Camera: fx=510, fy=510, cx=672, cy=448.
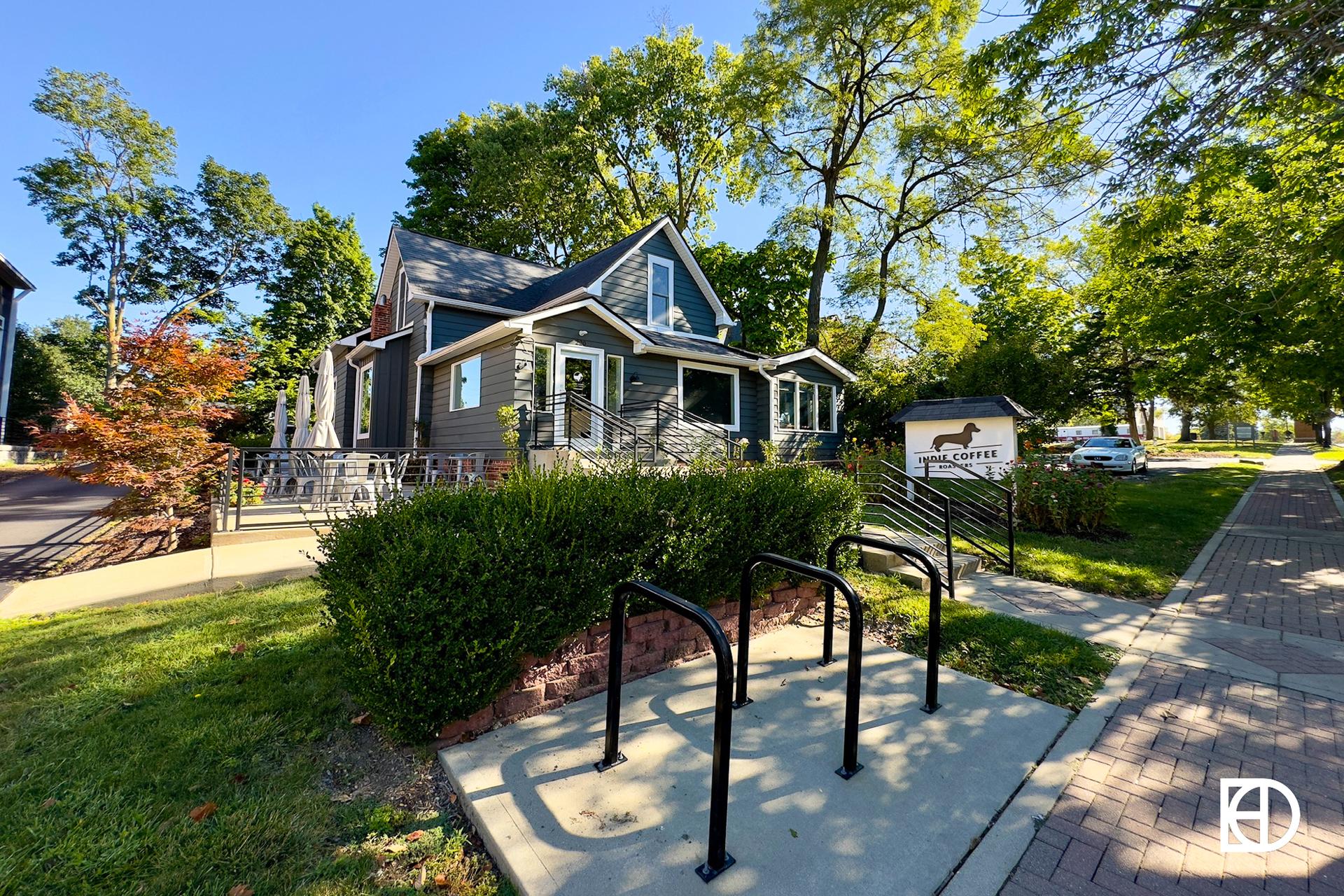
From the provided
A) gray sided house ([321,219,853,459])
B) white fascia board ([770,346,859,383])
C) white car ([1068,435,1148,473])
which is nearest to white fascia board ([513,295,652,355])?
gray sided house ([321,219,853,459])

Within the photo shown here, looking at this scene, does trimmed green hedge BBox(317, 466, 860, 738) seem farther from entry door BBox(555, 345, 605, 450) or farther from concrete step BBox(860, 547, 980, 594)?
entry door BBox(555, 345, 605, 450)

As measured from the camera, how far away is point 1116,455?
19000 mm

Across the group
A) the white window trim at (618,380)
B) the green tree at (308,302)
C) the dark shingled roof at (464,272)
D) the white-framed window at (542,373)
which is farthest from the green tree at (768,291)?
the green tree at (308,302)

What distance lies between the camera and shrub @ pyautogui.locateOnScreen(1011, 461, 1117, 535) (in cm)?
832

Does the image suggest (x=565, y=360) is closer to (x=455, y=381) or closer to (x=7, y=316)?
(x=455, y=381)

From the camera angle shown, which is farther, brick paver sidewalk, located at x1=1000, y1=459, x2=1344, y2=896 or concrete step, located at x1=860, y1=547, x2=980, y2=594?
concrete step, located at x1=860, y1=547, x2=980, y2=594

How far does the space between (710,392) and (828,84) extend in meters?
13.5

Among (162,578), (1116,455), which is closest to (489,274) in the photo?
(162,578)

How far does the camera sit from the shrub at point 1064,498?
832 cm

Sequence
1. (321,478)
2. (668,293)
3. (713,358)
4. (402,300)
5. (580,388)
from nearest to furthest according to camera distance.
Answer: (321,478), (580,388), (713,358), (402,300), (668,293)

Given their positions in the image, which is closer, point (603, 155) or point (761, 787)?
point (761, 787)

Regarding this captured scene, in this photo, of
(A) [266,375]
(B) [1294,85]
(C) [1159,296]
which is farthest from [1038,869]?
(A) [266,375]

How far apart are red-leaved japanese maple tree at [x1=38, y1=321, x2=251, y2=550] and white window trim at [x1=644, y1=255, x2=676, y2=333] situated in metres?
9.63

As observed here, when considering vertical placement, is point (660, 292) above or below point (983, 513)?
above
